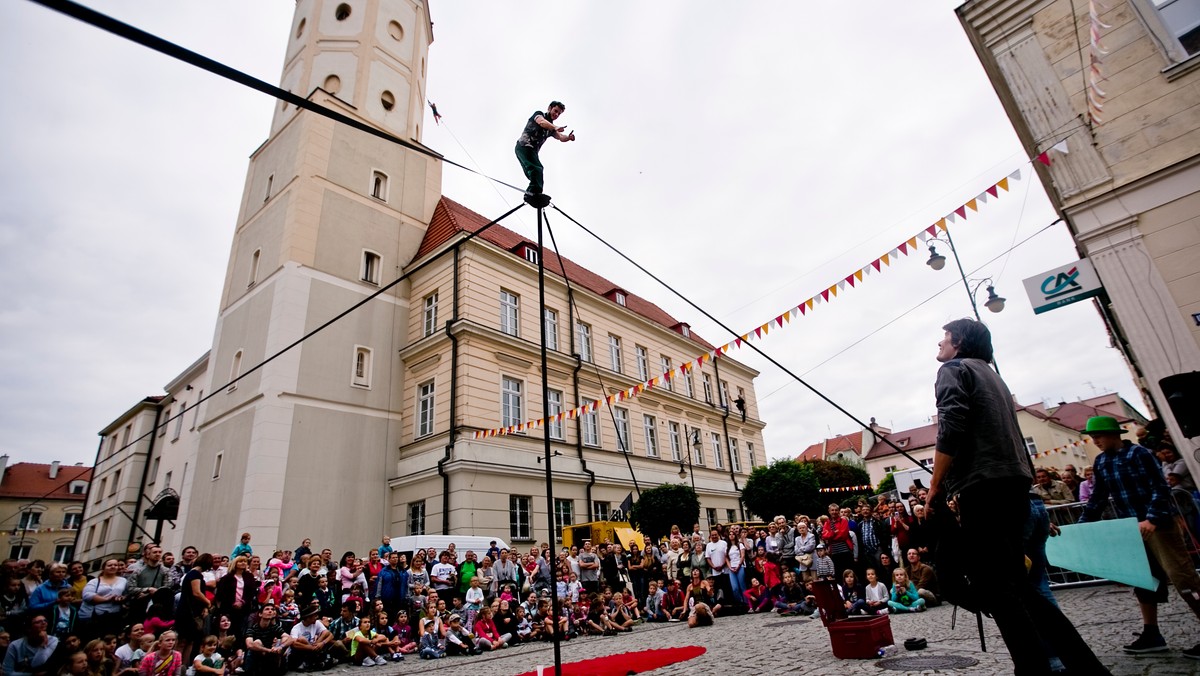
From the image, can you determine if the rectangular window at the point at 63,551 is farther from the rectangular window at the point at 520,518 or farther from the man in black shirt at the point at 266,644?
the man in black shirt at the point at 266,644

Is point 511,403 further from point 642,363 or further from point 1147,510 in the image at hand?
point 1147,510

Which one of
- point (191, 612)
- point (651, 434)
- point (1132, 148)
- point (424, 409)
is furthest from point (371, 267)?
point (1132, 148)

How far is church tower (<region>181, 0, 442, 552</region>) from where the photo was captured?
1653 centimetres

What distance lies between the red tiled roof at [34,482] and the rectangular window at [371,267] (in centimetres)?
4380

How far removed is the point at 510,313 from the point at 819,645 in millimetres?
16284

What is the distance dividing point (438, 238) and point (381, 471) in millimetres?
8776

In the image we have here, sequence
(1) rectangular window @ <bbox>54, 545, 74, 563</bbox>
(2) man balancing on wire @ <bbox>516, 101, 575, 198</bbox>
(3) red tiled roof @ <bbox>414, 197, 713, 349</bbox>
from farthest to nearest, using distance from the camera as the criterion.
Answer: (1) rectangular window @ <bbox>54, 545, 74, 563</bbox> < (3) red tiled roof @ <bbox>414, 197, 713, 349</bbox> < (2) man balancing on wire @ <bbox>516, 101, 575, 198</bbox>

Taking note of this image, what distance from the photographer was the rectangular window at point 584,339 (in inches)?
939

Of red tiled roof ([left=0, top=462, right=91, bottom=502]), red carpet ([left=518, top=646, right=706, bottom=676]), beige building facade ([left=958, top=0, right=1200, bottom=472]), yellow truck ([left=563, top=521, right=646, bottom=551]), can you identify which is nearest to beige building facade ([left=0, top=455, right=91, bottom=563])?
red tiled roof ([left=0, top=462, right=91, bottom=502])

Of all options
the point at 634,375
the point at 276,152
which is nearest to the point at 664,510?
the point at 634,375

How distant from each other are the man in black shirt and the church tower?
787cm

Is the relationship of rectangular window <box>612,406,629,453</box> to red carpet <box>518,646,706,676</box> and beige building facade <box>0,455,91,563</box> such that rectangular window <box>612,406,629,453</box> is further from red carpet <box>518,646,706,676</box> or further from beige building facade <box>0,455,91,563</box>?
beige building facade <box>0,455,91,563</box>

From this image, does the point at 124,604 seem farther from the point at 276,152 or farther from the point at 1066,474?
the point at 276,152

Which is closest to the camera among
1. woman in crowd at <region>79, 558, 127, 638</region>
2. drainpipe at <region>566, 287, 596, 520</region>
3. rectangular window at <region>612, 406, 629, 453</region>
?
woman in crowd at <region>79, 558, 127, 638</region>
